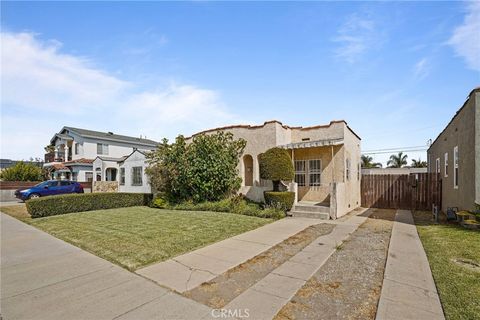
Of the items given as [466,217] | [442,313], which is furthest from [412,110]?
[442,313]

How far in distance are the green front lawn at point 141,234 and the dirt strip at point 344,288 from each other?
3216 mm

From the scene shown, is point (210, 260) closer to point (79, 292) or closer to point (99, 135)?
point (79, 292)

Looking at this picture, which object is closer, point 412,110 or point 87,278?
point 87,278

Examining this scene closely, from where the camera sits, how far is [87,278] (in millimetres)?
4520

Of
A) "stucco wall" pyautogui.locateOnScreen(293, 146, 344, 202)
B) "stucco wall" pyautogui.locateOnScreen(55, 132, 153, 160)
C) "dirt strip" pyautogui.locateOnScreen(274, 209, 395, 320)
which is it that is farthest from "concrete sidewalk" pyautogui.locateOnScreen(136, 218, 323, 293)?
"stucco wall" pyautogui.locateOnScreen(55, 132, 153, 160)

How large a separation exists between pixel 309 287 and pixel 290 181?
838 centimetres

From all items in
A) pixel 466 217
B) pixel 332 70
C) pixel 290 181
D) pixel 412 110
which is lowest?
pixel 466 217

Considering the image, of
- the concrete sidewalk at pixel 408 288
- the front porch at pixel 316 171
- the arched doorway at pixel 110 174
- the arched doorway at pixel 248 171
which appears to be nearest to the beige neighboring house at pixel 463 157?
the concrete sidewalk at pixel 408 288

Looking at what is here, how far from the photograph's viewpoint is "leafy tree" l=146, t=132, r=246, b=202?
13469 mm

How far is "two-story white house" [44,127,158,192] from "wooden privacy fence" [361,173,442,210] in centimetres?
1657

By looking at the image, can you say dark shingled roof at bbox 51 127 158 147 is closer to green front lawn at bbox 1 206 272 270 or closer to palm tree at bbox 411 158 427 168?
green front lawn at bbox 1 206 272 270

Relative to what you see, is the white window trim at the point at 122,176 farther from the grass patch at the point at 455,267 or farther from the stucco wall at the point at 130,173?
the grass patch at the point at 455,267

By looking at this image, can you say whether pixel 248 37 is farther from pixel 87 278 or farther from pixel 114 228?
pixel 87 278

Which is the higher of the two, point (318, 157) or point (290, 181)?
point (318, 157)
